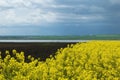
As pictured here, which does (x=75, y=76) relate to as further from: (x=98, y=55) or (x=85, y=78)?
(x=98, y=55)

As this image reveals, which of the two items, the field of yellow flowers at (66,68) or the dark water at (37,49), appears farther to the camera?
the dark water at (37,49)

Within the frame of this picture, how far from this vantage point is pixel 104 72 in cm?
1241

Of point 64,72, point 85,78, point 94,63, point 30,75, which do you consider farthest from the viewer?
point 94,63

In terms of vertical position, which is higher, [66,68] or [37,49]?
[66,68]

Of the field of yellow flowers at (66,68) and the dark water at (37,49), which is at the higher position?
the field of yellow flowers at (66,68)

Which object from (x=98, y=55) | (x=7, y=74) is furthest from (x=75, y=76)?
(x=98, y=55)

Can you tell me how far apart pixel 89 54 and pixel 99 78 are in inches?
135

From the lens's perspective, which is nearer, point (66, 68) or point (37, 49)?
point (66, 68)

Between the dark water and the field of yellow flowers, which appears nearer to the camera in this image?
the field of yellow flowers

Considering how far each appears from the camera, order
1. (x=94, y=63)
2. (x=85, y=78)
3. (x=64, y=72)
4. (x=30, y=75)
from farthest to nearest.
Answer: (x=94, y=63) → (x=64, y=72) → (x=30, y=75) → (x=85, y=78)

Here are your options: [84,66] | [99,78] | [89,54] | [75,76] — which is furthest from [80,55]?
[75,76]

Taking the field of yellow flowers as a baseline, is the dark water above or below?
below

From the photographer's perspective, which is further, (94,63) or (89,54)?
(89,54)

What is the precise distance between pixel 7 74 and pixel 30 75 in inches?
68.4
